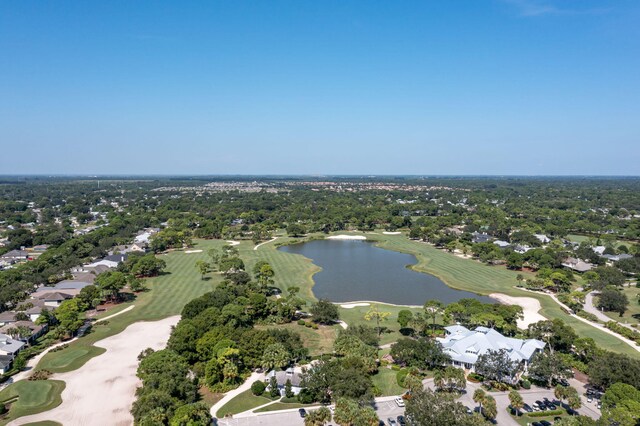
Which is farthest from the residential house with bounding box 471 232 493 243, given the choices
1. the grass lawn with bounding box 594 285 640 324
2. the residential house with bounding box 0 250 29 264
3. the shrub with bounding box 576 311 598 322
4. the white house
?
the residential house with bounding box 0 250 29 264

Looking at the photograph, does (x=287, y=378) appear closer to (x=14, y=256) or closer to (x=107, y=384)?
(x=107, y=384)

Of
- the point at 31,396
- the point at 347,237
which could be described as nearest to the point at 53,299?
the point at 31,396

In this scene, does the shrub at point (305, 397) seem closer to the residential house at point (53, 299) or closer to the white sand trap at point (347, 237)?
the residential house at point (53, 299)

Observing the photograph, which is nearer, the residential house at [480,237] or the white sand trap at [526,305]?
the white sand trap at [526,305]

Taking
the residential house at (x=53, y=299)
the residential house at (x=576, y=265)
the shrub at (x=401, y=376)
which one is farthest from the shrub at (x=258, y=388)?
the residential house at (x=576, y=265)

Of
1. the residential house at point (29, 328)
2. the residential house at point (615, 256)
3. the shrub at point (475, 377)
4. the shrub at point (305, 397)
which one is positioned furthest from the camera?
the residential house at point (615, 256)

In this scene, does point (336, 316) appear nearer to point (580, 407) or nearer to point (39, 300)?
point (580, 407)

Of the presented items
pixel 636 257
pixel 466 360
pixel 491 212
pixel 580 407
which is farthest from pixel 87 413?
pixel 491 212
